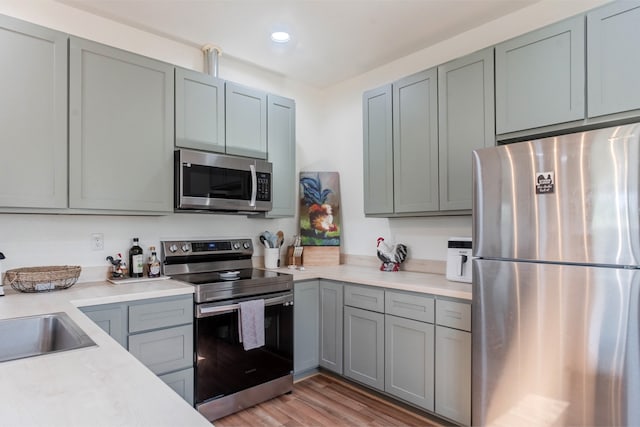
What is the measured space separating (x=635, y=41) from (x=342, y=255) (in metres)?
2.54

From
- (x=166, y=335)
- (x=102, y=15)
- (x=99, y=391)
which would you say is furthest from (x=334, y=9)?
(x=99, y=391)

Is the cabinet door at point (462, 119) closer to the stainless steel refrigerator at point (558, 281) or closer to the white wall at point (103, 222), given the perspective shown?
the stainless steel refrigerator at point (558, 281)

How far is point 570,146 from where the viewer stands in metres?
1.70

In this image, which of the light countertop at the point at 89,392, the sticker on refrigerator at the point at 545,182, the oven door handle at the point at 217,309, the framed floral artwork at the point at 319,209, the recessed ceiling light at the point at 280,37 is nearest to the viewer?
the light countertop at the point at 89,392

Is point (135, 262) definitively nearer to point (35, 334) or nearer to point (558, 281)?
point (35, 334)

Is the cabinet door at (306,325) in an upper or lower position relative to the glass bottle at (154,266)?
lower

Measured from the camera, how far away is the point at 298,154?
3740mm

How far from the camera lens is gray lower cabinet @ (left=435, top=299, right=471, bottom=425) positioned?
2.18 meters

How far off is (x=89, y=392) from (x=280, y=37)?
263 centimetres

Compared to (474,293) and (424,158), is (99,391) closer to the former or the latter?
(474,293)

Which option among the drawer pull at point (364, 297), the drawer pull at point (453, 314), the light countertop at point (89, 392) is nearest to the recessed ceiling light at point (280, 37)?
the drawer pull at point (364, 297)

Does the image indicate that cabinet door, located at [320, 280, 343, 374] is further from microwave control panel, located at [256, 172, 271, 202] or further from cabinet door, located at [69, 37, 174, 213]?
cabinet door, located at [69, 37, 174, 213]

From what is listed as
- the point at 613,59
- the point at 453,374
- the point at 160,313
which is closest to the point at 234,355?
the point at 160,313

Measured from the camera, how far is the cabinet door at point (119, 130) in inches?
87.6
